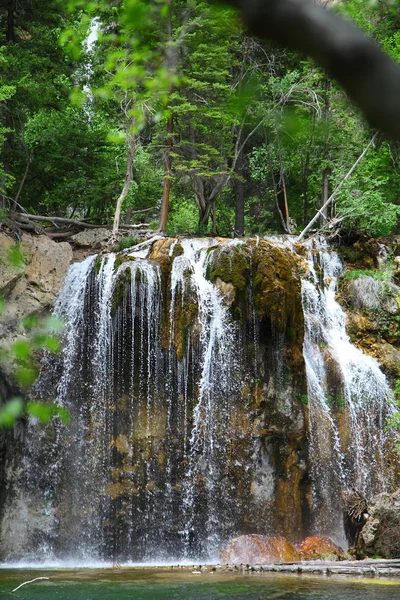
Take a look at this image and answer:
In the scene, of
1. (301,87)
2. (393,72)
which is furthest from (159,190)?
(393,72)

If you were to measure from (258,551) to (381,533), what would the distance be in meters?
2.28

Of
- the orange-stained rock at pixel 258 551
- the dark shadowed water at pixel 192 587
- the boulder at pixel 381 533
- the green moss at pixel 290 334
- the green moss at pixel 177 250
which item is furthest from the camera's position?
the green moss at pixel 177 250

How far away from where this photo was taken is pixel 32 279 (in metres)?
17.0

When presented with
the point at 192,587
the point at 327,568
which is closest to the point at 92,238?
the point at 327,568

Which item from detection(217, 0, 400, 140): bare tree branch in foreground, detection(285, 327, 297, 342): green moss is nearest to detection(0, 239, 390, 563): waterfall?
detection(285, 327, 297, 342): green moss

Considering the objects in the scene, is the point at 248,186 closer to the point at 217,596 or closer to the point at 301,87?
the point at 301,87

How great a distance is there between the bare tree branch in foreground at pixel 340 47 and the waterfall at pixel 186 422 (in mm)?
14229

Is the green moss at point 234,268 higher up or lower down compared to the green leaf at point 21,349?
higher up

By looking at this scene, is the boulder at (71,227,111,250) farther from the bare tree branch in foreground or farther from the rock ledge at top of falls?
the bare tree branch in foreground

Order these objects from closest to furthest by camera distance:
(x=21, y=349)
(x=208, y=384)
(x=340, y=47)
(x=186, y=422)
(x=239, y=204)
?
(x=340, y=47), (x=21, y=349), (x=186, y=422), (x=208, y=384), (x=239, y=204)

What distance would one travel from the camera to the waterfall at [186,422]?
49.1 feet

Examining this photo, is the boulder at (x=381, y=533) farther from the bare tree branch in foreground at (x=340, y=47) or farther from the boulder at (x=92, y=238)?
the bare tree branch in foreground at (x=340, y=47)

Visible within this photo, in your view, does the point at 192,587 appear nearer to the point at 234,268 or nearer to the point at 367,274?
the point at 234,268

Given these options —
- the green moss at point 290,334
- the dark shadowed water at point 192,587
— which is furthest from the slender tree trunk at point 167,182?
the dark shadowed water at point 192,587
